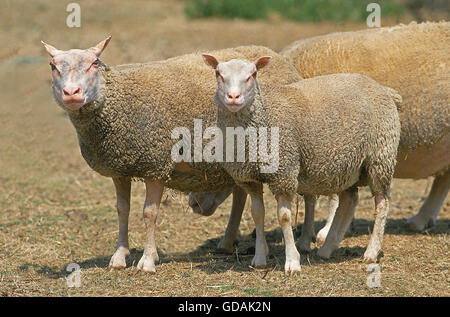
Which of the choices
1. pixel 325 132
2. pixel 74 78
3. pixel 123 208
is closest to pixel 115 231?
pixel 123 208

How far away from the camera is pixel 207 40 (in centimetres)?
1642

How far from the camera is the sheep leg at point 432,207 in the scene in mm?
8102

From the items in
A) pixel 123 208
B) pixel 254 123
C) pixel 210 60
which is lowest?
pixel 123 208

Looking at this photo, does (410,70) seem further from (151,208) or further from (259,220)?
(151,208)

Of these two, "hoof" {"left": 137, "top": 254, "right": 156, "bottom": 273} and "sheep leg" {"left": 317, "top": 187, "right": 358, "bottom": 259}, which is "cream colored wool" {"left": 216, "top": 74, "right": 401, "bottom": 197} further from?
"hoof" {"left": 137, "top": 254, "right": 156, "bottom": 273}

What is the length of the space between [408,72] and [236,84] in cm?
265

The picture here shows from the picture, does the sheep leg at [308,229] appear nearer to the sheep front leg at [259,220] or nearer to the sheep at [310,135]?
the sheep at [310,135]

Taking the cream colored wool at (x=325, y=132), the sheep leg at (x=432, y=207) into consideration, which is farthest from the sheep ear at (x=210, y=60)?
the sheep leg at (x=432, y=207)

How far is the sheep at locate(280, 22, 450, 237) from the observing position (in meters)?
7.36

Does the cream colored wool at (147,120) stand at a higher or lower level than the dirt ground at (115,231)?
higher

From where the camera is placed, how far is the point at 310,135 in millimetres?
6055

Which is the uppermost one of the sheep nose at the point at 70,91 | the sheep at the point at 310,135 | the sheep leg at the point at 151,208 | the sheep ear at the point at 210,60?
the sheep ear at the point at 210,60

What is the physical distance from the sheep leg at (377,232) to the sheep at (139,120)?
141 cm

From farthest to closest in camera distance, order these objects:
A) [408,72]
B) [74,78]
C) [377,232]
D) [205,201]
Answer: [205,201] → [408,72] → [377,232] → [74,78]
